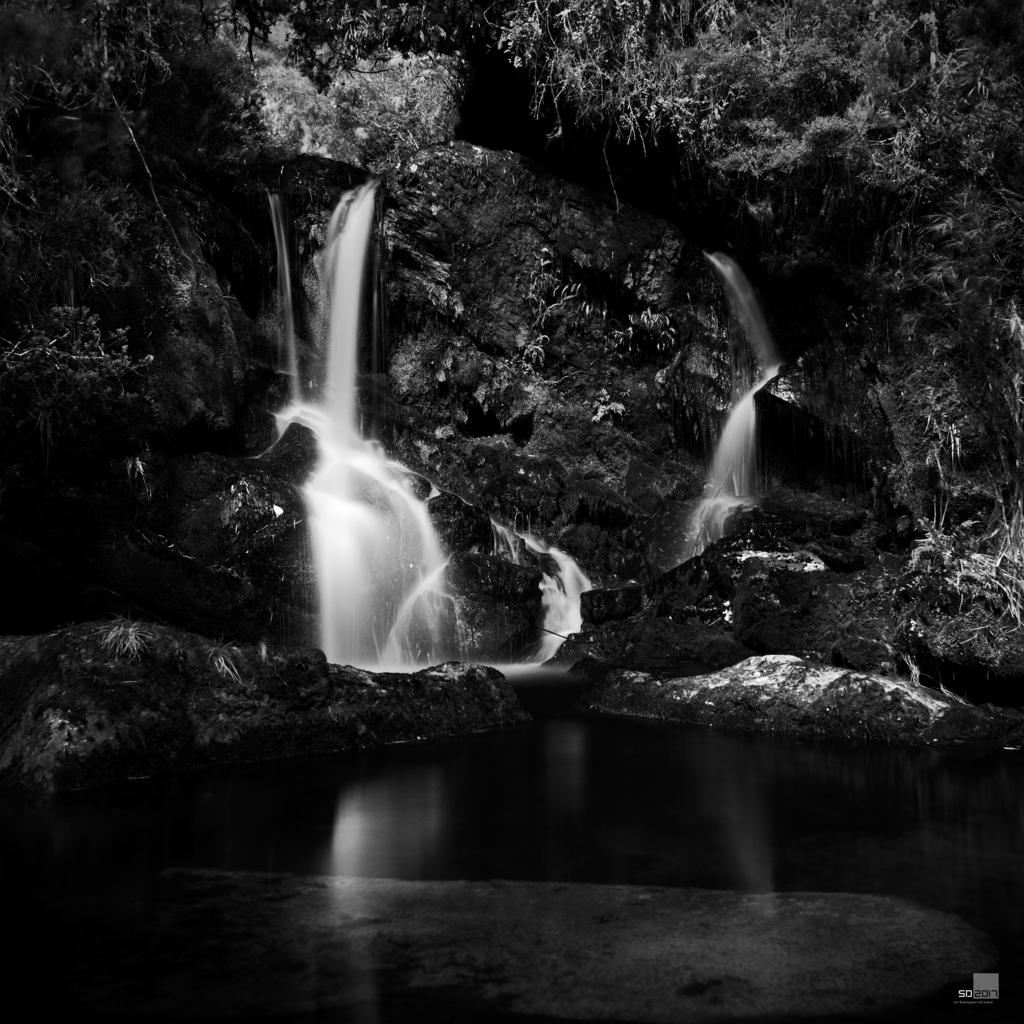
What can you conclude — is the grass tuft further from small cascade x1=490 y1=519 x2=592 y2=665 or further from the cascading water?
small cascade x1=490 y1=519 x2=592 y2=665

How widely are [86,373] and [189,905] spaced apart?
6.23 metres

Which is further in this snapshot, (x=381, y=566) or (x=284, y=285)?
(x=284, y=285)

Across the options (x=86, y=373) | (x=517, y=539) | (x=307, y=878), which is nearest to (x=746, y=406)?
(x=517, y=539)

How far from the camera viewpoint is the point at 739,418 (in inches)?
615

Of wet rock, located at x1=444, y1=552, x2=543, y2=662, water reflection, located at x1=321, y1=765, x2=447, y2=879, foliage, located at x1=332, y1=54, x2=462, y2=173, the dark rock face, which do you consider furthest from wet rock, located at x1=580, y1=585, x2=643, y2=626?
foliage, located at x1=332, y1=54, x2=462, y2=173

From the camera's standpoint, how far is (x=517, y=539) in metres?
13.2

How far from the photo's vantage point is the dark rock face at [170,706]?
5324 millimetres

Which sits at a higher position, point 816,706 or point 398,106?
point 398,106

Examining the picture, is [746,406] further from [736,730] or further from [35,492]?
[35,492]

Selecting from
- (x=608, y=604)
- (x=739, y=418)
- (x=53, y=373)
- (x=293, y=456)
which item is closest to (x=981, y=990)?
(x=53, y=373)

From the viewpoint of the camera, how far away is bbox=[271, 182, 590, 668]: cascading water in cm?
1077

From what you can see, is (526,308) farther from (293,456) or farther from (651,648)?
(651,648)

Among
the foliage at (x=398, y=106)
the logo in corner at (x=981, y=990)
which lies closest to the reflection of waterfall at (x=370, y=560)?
the logo in corner at (x=981, y=990)

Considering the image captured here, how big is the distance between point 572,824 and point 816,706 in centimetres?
294
